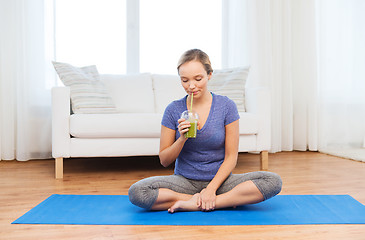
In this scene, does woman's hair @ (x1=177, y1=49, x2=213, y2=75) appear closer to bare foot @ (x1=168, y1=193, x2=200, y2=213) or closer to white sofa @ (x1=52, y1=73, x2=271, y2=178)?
bare foot @ (x1=168, y1=193, x2=200, y2=213)

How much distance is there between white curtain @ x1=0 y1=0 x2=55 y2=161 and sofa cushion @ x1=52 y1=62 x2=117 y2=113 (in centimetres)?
62

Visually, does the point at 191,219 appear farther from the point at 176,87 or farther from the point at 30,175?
the point at 176,87

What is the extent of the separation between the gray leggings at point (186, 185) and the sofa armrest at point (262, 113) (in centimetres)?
121

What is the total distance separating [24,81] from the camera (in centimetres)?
357

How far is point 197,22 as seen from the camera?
4141mm

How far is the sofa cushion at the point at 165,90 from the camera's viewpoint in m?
3.55

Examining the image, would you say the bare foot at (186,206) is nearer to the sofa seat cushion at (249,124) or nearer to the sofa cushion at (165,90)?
the sofa seat cushion at (249,124)

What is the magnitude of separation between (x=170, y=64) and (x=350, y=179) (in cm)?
216

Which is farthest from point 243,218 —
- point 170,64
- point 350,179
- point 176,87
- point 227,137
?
point 170,64

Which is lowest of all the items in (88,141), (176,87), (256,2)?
(88,141)

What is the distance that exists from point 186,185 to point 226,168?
201mm

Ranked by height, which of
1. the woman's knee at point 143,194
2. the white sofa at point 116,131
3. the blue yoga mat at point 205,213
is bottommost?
the blue yoga mat at point 205,213

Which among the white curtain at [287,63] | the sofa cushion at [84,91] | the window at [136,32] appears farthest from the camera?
the white curtain at [287,63]

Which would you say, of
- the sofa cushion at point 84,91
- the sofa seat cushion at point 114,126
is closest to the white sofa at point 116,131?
the sofa seat cushion at point 114,126
